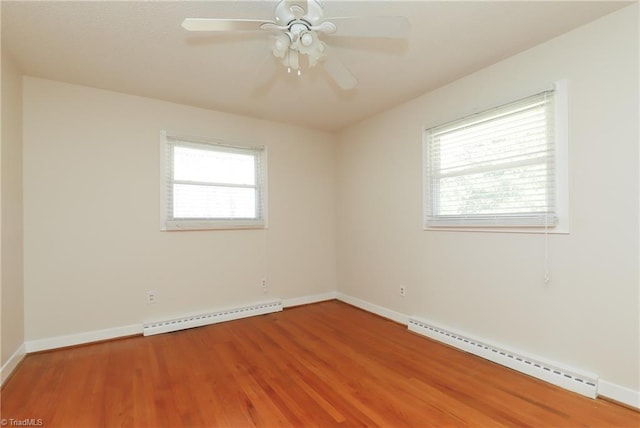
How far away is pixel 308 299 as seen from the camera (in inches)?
163

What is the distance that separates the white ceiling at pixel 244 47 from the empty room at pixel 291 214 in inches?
0.8

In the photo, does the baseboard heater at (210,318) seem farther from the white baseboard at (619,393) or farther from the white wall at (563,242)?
the white baseboard at (619,393)

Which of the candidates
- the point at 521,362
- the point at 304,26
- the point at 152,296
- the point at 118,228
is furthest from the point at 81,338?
the point at 521,362

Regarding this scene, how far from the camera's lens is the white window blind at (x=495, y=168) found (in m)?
2.19

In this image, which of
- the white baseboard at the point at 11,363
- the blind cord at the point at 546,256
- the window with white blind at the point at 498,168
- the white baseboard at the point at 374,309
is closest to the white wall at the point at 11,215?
the white baseboard at the point at 11,363

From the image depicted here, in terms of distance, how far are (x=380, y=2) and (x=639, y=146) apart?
5.82ft

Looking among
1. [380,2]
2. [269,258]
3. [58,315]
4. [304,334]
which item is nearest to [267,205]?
[269,258]

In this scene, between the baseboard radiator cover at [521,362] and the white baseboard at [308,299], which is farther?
the white baseboard at [308,299]

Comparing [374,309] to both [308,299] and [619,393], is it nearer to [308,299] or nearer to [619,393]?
[308,299]

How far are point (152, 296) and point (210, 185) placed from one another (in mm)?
1343

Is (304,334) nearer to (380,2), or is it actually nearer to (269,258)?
(269,258)

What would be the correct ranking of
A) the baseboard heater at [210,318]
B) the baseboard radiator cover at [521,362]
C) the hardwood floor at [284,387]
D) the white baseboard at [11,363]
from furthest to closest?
the baseboard heater at [210,318]
the white baseboard at [11,363]
the baseboard radiator cover at [521,362]
the hardwood floor at [284,387]

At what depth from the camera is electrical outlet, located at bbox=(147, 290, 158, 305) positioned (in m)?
3.11

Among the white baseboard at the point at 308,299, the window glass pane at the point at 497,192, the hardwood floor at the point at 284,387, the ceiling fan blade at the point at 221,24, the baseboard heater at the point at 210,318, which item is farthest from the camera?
the white baseboard at the point at 308,299
